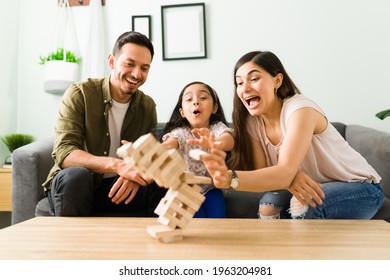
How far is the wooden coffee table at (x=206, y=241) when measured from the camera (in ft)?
2.75

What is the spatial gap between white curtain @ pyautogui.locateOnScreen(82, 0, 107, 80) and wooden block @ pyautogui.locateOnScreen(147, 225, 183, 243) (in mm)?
2135

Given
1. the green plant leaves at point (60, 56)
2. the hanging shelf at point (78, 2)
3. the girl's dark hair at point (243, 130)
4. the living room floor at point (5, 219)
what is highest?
the hanging shelf at point (78, 2)

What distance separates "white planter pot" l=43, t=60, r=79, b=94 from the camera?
2811mm

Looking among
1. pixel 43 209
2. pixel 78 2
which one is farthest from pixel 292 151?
pixel 78 2

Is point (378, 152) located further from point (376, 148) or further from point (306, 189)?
point (306, 189)

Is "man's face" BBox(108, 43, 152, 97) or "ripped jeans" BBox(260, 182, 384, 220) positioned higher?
"man's face" BBox(108, 43, 152, 97)

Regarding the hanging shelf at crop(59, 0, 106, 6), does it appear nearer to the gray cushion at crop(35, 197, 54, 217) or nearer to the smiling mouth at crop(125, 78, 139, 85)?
the smiling mouth at crop(125, 78, 139, 85)

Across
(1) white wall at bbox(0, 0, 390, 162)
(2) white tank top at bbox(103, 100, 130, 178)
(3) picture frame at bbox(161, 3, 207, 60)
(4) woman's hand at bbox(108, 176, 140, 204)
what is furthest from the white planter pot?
(4) woman's hand at bbox(108, 176, 140, 204)

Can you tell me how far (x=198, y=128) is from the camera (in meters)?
1.71

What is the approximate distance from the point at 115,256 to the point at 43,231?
34 centimetres

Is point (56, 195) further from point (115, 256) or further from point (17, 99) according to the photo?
point (17, 99)

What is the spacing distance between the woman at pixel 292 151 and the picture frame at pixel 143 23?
163 cm

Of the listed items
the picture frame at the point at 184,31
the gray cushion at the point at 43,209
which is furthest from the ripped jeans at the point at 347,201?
the picture frame at the point at 184,31

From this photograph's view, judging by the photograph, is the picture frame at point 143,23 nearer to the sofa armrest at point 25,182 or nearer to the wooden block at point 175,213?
the sofa armrest at point 25,182
